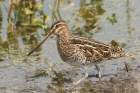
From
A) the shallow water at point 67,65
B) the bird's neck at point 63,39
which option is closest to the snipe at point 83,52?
the bird's neck at point 63,39

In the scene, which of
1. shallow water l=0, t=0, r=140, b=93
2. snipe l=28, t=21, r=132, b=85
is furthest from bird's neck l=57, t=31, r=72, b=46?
shallow water l=0, t=0, r=140, b=93

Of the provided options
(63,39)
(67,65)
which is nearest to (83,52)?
(63,39)

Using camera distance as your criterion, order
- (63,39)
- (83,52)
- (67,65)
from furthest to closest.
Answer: (67,65) → (63,39) → (83,52)

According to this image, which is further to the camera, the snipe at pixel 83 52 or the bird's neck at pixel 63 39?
the bird's neck at pixel 63 39

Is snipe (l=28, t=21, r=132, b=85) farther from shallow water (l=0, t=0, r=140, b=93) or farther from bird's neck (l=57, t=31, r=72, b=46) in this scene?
shallow water (l=0, t=0, r=140, b=93)

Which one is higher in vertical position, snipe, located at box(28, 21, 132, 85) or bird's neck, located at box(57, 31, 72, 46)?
bird's neck, located at box(57, 31, 72, 46)

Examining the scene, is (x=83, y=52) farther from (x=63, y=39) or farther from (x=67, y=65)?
(x=67, y=65)

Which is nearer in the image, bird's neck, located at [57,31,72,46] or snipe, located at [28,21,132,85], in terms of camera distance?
snipe, located at [28,21,132,85]

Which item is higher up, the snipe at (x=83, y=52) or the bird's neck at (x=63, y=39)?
the bird's neck at (x=63, y=39)

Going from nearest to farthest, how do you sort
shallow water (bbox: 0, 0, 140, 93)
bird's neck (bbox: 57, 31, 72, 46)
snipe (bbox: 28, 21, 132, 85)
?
1. shallow water (bbox: 0, 0, 140, 93)
2. snipe (bbox: 28, 21, 132, 85)
3. bird's neck (bbox: 57, 31, 72, 46)

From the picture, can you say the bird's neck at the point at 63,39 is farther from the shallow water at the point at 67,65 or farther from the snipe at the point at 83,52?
the shallow water at the point at 67,65

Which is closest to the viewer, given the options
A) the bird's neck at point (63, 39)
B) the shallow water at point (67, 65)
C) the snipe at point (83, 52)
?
the shallow water at point (67, 65)

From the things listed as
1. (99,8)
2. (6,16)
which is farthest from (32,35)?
(99,8)

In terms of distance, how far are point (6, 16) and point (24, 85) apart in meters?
3.51
